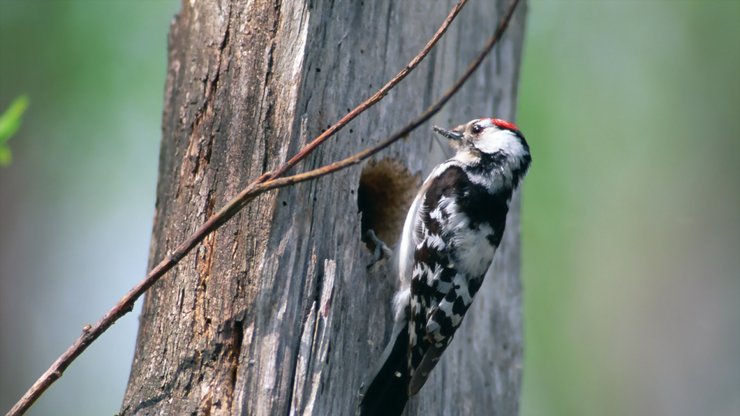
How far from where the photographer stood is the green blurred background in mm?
8492

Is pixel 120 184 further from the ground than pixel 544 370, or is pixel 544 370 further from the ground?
pixel 120 184

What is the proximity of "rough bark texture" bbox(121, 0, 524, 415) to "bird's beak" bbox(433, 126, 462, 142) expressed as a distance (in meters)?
0.08

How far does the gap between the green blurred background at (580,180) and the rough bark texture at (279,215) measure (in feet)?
14.1

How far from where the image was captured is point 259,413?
12.0ft

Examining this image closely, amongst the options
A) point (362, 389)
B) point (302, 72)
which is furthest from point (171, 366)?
point (302, 72)

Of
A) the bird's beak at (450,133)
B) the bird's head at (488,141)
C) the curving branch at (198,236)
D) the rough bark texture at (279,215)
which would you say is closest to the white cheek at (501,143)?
the bird's head at (488,141)

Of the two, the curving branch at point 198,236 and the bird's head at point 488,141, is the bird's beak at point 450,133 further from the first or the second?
the curving branch at point 198,236

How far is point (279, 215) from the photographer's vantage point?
3850mm

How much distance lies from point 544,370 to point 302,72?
694 cm

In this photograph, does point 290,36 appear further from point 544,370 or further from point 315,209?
point 544,370

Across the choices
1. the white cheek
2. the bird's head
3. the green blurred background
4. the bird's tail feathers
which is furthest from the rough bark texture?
the green blurred background

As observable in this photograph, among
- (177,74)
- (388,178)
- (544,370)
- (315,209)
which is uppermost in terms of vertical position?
(544,370)

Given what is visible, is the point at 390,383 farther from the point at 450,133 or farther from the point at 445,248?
the point at 450,133

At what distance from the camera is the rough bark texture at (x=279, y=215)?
12.3 ft
